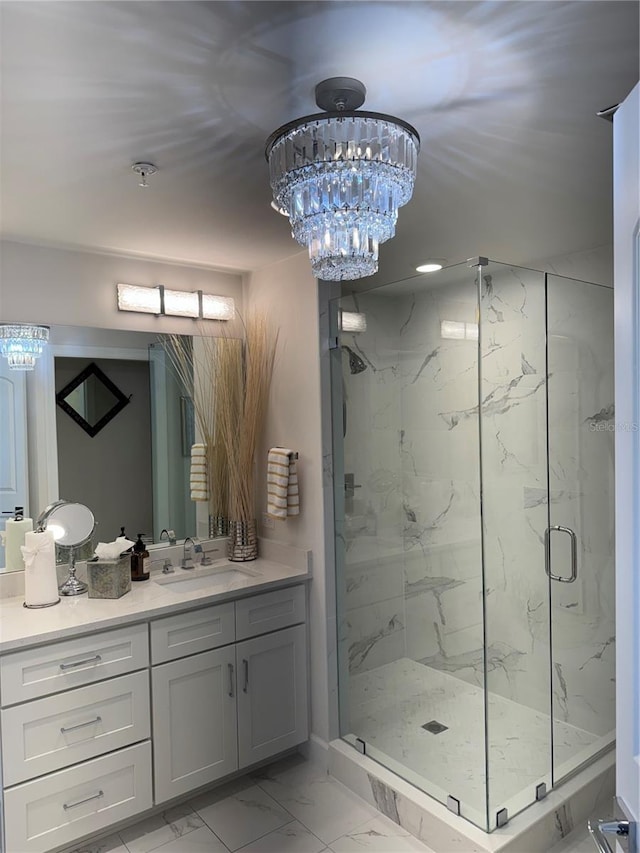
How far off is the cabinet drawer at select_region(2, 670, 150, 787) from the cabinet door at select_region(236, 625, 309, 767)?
1.51ft

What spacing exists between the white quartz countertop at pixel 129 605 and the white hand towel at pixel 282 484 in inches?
8.8

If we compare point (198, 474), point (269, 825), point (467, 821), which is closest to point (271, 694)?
point (269, 825)

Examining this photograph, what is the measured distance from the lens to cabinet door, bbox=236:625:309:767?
2689mm

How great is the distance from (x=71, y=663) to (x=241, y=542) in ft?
3.49

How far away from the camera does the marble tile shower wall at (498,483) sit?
281 cm

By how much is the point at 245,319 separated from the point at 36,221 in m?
1.19

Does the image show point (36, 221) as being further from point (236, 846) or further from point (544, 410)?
point (236, 846)

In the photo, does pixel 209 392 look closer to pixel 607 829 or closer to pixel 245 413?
pixel 245 413

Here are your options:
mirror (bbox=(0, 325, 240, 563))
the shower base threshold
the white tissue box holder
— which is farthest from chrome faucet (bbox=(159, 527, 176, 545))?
the shower base threshold

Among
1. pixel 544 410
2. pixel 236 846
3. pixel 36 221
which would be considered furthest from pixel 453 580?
pixel 36 221

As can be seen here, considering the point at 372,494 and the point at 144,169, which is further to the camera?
the point at 372,494

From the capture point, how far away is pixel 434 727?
2.86 metres

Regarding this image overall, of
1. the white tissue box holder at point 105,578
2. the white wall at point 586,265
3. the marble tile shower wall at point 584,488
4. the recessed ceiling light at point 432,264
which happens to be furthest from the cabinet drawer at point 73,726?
the white wall at point 586,265

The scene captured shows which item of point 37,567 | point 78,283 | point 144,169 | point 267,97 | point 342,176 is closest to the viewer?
point 342,176
